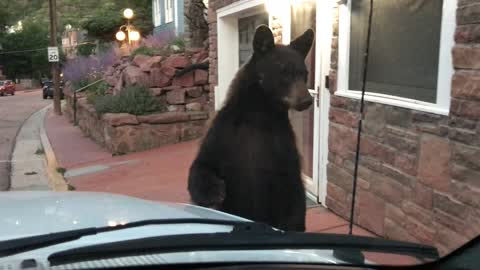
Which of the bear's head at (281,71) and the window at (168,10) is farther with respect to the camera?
the window at (168,10)

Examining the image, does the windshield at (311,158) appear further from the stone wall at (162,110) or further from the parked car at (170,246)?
the stone wall at (162,110)

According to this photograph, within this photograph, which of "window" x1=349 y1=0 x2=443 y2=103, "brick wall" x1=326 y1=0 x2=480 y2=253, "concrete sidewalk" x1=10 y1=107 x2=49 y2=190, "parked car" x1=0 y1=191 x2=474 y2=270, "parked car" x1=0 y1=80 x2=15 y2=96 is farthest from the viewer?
"parked car" x1=0 y1=80 x2=15 y2=96

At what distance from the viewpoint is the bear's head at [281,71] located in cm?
337

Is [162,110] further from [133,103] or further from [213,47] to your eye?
[213,47]

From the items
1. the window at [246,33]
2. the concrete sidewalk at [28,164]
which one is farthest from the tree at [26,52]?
Result: the window at [246,33]

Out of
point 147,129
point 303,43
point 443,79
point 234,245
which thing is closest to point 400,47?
point 443,79

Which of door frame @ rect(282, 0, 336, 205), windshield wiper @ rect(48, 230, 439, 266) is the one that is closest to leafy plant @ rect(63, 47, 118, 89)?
door frame @ rect(282, 0, 336, 205)

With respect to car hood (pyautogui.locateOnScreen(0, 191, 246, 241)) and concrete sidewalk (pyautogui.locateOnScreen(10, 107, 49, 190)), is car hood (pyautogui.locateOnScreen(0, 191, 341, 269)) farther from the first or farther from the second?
concrete sidewalk (pyautogui.locateOnScreen(10, 107, 49, 190))

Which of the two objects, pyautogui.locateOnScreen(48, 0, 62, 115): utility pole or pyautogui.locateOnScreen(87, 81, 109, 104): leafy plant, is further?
pyautogui.locateOnScreen(48, 0, 62, 115): utility pole

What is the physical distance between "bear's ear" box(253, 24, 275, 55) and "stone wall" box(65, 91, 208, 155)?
25.7ft

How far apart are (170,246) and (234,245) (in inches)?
7.3

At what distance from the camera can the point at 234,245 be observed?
1.58m

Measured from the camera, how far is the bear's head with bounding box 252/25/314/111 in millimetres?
3371

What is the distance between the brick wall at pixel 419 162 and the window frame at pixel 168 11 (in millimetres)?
20037
